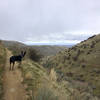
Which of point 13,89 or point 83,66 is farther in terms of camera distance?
point 83,66

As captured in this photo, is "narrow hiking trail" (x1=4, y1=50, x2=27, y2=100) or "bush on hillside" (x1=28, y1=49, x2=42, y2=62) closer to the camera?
"narrow hiking trail" (x1=4, y1=50, x2=27, y2=100)

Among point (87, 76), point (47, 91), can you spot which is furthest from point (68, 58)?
point (47, 91)

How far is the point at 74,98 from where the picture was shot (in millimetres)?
8438

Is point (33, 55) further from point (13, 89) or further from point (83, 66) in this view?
point (83, 66)

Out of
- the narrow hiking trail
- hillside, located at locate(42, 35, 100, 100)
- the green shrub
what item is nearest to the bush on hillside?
hillside, located at locate(42, 35, 100, 100)

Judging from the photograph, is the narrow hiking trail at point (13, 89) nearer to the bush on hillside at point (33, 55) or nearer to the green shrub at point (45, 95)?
the green shrub at point (45, 95)

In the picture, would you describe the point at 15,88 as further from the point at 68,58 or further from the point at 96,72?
the point at 68,58

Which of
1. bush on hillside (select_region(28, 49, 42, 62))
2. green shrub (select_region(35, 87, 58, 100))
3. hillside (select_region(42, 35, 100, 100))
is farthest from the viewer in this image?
hillside (select_region(42, 35, 100, 100))

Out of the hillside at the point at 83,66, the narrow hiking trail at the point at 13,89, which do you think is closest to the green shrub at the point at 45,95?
the narrow hiking trail at the point at 13,89

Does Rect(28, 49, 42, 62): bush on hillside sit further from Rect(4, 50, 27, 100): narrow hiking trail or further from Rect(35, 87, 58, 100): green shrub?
Rect(35, 87, 58, 100): green shrub

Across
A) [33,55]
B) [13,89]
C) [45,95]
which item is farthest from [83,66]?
[45,95]

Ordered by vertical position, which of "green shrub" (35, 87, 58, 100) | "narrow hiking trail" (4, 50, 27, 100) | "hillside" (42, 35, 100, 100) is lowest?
"hillside" (42, 35, 100, 100)

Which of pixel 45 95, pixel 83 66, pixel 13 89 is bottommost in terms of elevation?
pixel 83 66

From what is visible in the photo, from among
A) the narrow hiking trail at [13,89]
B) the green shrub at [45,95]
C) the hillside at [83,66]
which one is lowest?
the hillside at [83,66]
